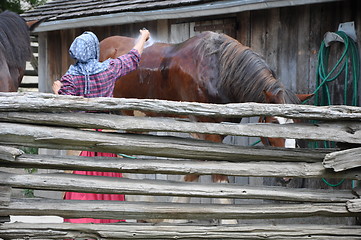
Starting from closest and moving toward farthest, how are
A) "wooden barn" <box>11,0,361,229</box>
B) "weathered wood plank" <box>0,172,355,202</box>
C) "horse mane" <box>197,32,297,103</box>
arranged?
1. "weathered wood plank" <box>0,172,355,202</box>
2. "horse mane" <box>197,32,297,103</box>
3. "wooden barn" <box>11,0,361,229</box>

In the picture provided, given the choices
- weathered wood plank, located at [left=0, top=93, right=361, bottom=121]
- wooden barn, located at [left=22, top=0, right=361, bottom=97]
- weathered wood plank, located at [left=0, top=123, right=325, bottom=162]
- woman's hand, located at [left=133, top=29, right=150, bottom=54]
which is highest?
wooden barn, located at [left=22, top=0, right=361, bottom=97]

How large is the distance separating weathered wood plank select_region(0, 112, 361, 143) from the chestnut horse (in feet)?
4.06

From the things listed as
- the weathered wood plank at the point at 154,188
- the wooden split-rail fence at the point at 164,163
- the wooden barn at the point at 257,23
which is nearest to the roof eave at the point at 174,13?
the wooden barn at the point at 257,23

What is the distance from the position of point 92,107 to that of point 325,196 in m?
1.78

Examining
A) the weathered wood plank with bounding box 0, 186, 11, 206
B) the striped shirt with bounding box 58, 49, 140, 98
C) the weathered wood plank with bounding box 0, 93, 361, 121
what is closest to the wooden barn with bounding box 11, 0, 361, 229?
the striped shirt with bounding box 58, 49, 140, 98

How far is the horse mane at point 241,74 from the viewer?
525 centimetres

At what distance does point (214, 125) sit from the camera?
139 inches

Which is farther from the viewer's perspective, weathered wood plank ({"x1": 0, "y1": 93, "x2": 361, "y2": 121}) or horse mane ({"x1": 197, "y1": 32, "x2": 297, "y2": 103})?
horse mane ({"x1": 197, "y1": 32, "x2": 297, "y2": 103})

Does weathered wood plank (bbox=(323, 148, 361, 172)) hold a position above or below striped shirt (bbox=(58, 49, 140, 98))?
below

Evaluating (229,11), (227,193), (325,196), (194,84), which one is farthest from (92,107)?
(229,11)

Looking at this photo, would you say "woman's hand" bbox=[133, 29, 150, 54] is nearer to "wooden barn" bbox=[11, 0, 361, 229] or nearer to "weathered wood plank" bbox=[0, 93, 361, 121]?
"weathered wood plank" bbox=[0, 93, 361, 121]

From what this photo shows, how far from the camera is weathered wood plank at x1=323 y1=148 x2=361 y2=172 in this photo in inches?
141

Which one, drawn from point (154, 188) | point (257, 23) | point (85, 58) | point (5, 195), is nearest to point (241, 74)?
point (257, 23)

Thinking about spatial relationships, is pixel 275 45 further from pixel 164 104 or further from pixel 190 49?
pixel 164 104
